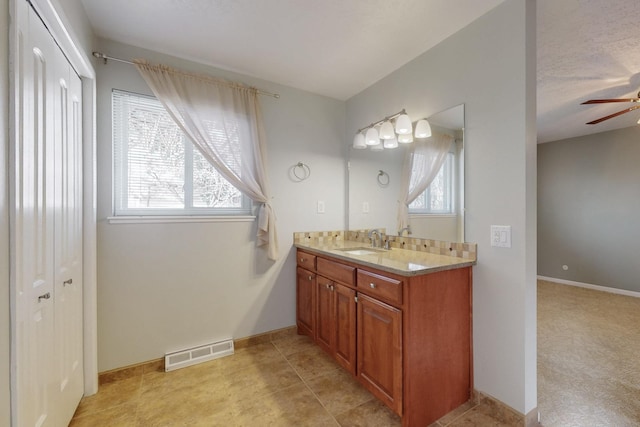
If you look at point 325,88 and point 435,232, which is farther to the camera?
point 325,88

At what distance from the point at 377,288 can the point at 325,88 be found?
6.72ft

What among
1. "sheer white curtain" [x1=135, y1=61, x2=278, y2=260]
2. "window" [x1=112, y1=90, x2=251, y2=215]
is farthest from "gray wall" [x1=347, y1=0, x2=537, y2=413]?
"window" [x1=112, y1=90, x2=251, y2=215]

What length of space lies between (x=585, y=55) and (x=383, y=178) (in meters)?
1.83

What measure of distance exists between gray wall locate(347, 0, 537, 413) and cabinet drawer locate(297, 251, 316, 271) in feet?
4.07

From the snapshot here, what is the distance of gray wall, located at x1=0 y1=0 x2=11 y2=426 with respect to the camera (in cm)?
86

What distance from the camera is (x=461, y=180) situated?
1842mm

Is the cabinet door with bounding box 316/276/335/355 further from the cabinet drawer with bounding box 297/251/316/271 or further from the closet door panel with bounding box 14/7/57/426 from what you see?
the closet door panel with bounding box 14/7/57/426

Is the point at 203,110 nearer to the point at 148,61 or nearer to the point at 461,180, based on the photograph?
the point at 148,61

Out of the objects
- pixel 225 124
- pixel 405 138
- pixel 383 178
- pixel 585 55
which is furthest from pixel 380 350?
pixel 585 55

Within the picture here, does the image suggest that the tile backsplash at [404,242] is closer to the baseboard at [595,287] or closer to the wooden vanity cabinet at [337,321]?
the wooden vanity cabinet at [337,321]

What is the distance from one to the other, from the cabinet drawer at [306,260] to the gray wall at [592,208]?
4708mm

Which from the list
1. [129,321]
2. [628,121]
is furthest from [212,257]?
[628,121]

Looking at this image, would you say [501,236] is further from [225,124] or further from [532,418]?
[225,124]

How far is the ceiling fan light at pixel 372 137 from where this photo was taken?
2451 mm
